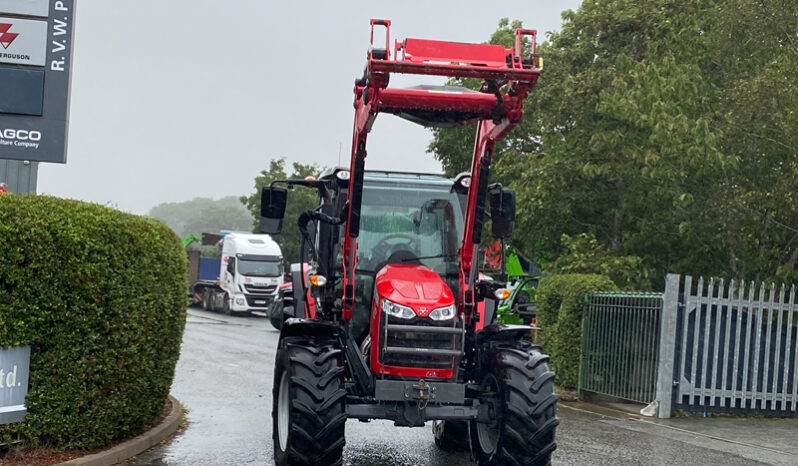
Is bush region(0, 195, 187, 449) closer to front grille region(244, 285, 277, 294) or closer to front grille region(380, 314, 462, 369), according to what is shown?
front grille region(380, 314, 462, 369)

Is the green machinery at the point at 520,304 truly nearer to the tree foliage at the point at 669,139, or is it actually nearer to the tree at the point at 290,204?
the tree foliage at the point at 669,139

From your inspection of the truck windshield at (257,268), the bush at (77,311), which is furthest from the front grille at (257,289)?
the bush at (77,311)

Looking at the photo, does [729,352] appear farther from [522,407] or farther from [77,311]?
[77,311]

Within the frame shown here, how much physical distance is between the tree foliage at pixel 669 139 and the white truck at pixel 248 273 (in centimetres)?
1570

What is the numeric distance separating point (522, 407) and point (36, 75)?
28.7ft

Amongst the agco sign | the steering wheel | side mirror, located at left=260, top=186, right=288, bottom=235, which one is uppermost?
the agco sign

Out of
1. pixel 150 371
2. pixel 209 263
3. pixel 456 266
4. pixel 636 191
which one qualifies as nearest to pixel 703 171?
pixel 636 191

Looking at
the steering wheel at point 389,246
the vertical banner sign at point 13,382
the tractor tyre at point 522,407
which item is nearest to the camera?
the vertical banner sign at point 13,382

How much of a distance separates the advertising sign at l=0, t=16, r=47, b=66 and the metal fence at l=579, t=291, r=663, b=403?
923 cm

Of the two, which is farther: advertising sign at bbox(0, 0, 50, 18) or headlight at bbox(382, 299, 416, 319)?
advertising sign at bbox(0, 0, 50, 18)

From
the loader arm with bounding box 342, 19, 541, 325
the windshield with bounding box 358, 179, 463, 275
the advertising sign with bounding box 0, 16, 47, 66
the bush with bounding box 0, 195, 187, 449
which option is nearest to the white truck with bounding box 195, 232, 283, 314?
the advertising sign with bounding box 0, 16, 47, 66

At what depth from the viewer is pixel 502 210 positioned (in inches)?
344

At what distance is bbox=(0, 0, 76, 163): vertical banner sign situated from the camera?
43.5 feet

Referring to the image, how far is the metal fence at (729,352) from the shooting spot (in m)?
14.2
